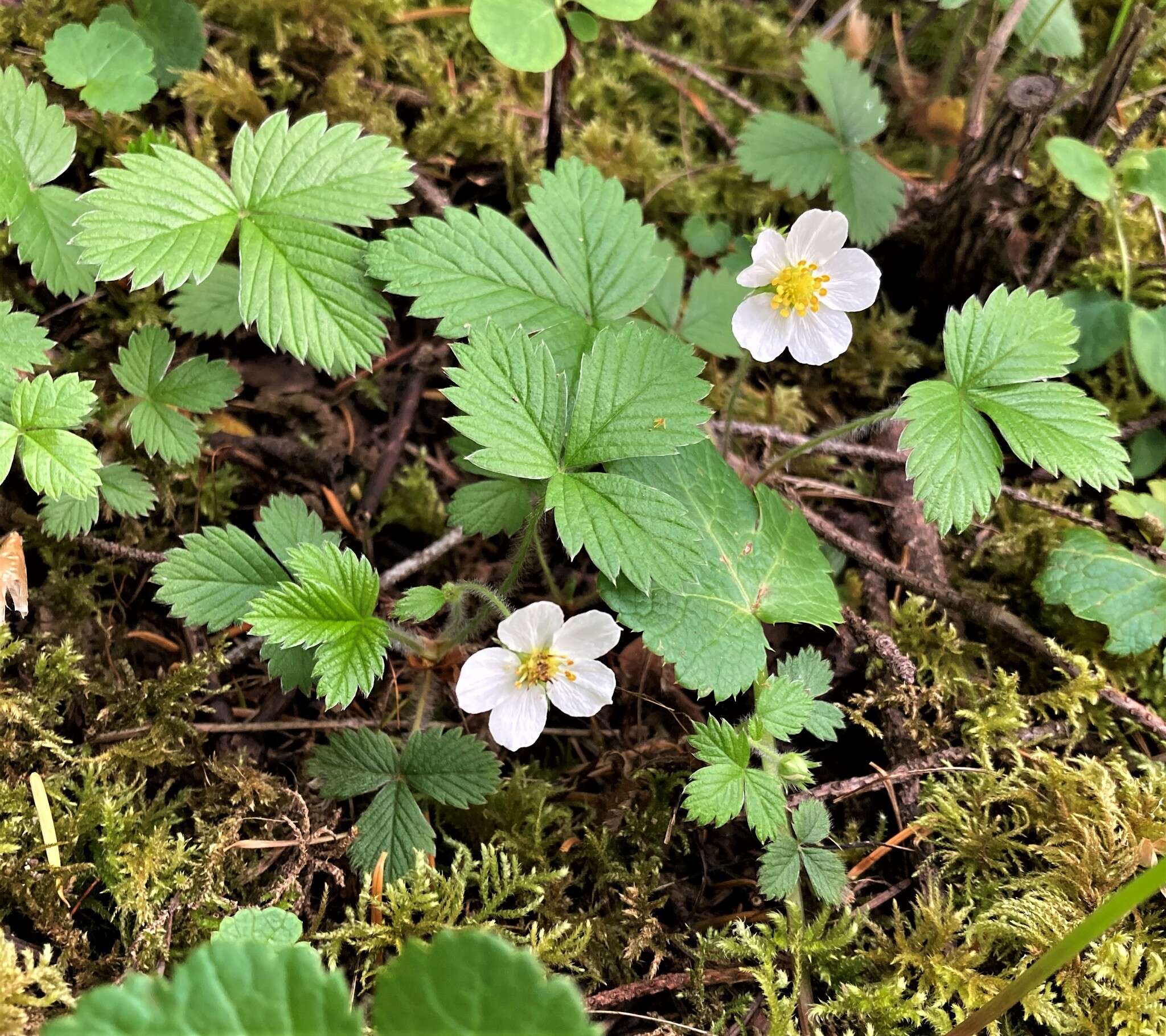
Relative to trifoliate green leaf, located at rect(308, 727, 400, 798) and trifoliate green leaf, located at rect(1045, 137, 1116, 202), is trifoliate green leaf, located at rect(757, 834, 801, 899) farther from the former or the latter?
trifoliate green leaf, located at rect(1045, 137, 1116, 202)

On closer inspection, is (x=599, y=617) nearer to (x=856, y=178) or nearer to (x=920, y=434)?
(x=920, y=434)

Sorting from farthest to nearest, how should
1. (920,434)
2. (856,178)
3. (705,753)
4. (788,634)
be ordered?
(856,178) < (788,634) < (920,434) < (705,753)

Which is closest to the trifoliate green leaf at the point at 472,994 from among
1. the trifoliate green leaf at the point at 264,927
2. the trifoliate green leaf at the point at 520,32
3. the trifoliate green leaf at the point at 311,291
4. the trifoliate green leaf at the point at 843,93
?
the trifoliate green leaf at the point at 264,927

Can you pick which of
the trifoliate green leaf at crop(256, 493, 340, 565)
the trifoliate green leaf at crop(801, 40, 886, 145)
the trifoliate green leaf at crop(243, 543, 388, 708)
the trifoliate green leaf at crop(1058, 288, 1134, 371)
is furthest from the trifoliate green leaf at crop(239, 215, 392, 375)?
the trifoliate green leaf at crop(1058, 288, 1134, 371)

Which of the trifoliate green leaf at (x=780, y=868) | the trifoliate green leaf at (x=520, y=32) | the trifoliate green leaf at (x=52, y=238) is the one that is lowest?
the trifoliate green leaf at (x=780, y=868)

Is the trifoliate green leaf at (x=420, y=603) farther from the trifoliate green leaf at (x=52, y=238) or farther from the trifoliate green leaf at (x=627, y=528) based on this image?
the trifoliate green leaf at (x=52, y=238)

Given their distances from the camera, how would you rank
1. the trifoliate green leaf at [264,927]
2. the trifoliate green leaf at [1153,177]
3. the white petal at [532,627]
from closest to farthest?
the trifoliate green leaf at [264,927]
the white petal at [532,627]
the trifoliate green leaf at [1153,177]

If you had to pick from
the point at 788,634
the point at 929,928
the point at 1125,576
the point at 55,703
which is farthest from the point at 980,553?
the point at 55,703
